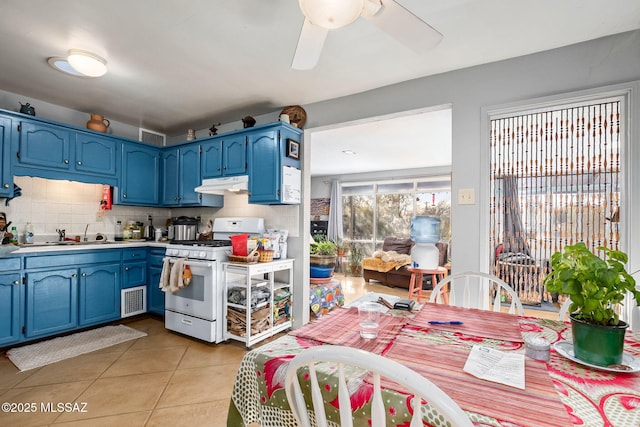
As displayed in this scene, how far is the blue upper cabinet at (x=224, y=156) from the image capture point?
3.32 metres

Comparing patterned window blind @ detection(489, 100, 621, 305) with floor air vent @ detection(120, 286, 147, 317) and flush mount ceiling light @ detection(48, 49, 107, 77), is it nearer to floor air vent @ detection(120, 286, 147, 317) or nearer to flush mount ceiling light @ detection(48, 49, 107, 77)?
flush mount ceiling light @ detection(48, 49, 107, 77)

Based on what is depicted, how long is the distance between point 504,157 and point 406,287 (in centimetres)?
383

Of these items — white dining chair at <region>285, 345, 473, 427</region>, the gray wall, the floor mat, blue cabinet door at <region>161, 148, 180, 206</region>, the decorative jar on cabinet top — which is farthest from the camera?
blue cabinet door at <region>161, 148, 180, 206</region>

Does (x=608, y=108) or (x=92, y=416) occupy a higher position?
(x=608, y=108)

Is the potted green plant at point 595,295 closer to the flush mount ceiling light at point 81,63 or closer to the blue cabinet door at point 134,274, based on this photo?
the flush mount ceiling light at point 81,63

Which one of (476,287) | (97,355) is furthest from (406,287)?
(97,355)

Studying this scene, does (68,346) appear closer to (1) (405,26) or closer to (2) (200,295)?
(2) (200,295)

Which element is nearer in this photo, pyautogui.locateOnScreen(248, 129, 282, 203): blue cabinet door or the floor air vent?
pyautogui.locateOnScreen(248, 129, 282, 203): blue cabinet door

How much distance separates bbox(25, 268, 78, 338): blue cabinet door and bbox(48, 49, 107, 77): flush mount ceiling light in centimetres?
183

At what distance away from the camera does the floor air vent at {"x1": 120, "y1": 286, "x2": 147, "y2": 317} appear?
3.46 metres

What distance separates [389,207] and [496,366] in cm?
657

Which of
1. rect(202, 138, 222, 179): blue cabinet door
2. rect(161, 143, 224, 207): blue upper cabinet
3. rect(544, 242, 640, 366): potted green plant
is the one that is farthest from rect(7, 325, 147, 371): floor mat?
rect(544, 242, 640, 366): potted green plant

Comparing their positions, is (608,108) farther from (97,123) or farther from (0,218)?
(0,218)

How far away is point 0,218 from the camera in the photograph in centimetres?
295
